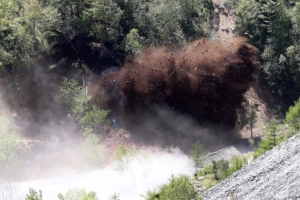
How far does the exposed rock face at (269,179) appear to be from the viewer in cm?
3469

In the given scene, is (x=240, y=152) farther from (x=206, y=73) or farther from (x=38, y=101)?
(x=38, y=101)

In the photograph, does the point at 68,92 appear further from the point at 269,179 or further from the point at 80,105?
the point at 269,179

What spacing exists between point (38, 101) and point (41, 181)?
13.0 m

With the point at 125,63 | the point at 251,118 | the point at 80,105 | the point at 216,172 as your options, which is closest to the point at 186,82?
the point at 125,63

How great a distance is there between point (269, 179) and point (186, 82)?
106 feet

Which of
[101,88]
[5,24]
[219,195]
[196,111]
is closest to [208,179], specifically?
[219,195]

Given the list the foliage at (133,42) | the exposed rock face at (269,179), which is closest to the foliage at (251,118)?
the foliage at (133,42)

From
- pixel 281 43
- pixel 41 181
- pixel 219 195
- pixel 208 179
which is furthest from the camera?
pixel 281 43

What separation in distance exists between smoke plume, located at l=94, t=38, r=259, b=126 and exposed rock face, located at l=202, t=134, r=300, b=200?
2665 cm

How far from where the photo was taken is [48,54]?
6975 cm

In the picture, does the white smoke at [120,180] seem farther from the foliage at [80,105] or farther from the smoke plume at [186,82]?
the smoke plume at [186,82]

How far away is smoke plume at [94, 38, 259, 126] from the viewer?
222 ft

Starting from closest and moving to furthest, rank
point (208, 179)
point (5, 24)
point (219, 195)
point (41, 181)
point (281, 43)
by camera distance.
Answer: point (219, 195), point (208, 179), point (41, 181), point (5, 24), point (281, 43)

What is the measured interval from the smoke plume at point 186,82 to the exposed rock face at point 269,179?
26651 millimetres
